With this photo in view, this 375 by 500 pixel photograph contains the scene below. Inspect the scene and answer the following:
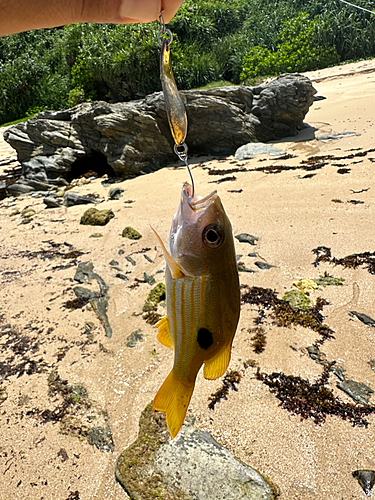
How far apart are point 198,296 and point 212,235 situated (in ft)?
0.91

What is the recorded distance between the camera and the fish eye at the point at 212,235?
5.49ft

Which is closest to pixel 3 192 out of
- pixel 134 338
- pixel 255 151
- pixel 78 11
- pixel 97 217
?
pixel 97 217

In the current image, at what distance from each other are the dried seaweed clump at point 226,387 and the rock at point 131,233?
13.0 feet

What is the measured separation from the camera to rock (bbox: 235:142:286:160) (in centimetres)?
1154

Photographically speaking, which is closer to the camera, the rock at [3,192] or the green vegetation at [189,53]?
the rock at [3,192]

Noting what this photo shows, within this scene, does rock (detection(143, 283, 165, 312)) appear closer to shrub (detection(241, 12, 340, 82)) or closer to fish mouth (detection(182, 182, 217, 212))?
fish mouth (detection(182, 182, 217, 212))

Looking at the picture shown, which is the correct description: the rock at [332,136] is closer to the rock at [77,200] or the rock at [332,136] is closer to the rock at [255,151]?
the rock at [255,151]

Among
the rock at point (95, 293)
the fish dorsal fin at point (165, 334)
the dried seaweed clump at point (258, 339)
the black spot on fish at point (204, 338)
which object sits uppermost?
the black spot on fish at point (204, 338)

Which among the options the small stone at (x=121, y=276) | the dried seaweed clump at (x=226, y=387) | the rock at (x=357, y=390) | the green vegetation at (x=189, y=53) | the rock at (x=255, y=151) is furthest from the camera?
the green vegetation at (x=189, y=53)

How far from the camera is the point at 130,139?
39.7 ft

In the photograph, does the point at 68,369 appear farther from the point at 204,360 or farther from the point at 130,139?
the point at 130,139

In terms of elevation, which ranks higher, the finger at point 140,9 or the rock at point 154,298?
the finger at point 140,9

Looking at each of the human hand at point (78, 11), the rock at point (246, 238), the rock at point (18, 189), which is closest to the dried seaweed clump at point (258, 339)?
the rock at point (246, 238)

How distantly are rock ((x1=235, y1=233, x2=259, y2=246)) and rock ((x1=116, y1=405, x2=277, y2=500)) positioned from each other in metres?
3.78
